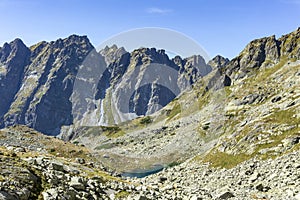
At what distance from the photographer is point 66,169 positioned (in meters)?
38.7

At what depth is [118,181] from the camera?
137ft

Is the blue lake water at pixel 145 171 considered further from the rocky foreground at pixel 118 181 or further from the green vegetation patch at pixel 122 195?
the green vegetation patch at pixel 122 195

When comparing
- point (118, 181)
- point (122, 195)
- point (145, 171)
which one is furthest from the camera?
point (145, 171)

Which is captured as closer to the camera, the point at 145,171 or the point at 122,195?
the point at 122,195

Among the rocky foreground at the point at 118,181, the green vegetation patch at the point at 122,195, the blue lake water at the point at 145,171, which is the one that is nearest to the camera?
the rocky foreground at the point at 118,181

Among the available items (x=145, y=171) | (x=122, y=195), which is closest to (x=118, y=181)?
(x=122, y=195)

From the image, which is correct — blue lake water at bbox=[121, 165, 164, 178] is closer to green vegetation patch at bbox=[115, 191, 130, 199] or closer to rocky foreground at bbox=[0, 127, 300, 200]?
rocky foreground at bbox=[0, 127, 300, 200]

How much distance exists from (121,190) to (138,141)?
160m

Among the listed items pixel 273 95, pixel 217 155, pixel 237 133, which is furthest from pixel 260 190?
pixel 273 95

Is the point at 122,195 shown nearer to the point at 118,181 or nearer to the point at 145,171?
the point at 118,181

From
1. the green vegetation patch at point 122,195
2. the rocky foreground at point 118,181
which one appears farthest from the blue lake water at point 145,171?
the green vegetation patch at point 122,195

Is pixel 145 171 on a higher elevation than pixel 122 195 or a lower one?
lower

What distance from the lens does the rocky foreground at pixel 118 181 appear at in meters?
27.4

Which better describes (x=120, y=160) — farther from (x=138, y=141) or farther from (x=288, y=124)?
(x=288, y=124)
